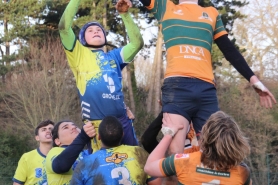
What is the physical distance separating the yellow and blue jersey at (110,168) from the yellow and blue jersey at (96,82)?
59cm

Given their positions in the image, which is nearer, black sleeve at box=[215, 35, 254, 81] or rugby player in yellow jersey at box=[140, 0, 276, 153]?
rugby player in yellow jersey at box=[140, 0, 276, 153]

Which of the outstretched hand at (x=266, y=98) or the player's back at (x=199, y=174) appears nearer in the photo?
the player's back at (x=199, y=174)

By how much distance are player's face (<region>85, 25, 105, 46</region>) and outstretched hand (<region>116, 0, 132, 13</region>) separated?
0.32m

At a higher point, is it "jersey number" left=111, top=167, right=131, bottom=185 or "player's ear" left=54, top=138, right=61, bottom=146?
"player's ear" left=54, top=138, right=61, bottom=146

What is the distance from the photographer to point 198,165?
128 inches

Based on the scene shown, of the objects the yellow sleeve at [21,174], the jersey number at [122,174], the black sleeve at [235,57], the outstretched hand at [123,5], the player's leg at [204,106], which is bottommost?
the yellow sleeve at [21,174]

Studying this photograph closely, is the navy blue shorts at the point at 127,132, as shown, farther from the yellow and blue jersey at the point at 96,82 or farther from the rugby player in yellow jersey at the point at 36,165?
the rugby player in yellow jersey at the point at 36,165

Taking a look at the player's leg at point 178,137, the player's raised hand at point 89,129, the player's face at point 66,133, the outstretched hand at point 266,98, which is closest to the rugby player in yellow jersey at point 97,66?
the player's raised hand at point 89,129

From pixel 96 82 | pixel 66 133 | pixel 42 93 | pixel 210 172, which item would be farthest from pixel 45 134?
pixel 42 93

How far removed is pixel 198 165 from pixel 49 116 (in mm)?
17834

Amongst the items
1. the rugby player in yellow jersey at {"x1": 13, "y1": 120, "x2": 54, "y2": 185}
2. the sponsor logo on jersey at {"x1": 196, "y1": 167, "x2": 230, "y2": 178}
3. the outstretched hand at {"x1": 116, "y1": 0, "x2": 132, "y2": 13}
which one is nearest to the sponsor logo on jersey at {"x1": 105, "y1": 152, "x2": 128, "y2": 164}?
the sponsor logo on jersey at {"x1": 196, "y1": 167, "x2": 230, "y2": 178}

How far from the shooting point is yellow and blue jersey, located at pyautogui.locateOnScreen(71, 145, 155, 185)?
12.1 feet

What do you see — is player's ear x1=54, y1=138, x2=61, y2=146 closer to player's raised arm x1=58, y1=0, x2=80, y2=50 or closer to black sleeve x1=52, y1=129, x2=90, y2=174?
black sleeve x1=52, y1=129, x2=90, y2=174

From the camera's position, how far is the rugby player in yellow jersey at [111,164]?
3.70 m
